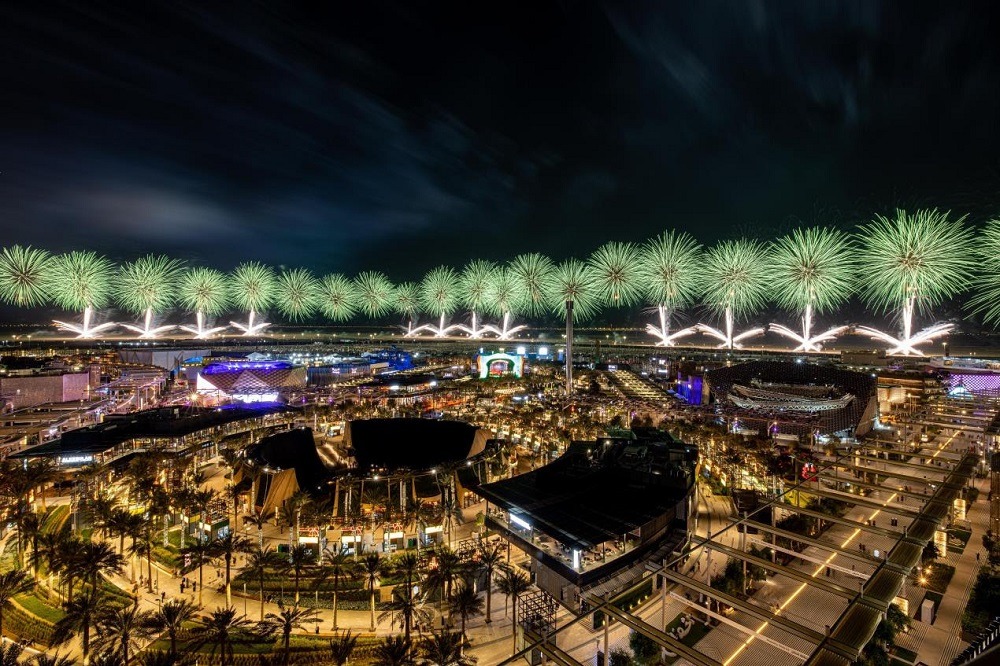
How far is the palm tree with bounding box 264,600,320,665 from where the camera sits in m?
18.0

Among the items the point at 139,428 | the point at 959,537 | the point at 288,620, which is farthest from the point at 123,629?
the point at 959,537

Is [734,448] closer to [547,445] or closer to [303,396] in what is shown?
[547,445]

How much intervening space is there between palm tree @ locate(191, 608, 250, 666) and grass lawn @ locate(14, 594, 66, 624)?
318 inches

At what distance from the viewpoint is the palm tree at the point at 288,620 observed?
18.0 metres

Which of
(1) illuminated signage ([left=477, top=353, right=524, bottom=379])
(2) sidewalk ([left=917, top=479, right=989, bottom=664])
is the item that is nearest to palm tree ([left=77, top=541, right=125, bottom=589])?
(2) sidewalk ([left=917, top=479, right=989, bottom=664])

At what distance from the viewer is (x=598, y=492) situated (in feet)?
81.4

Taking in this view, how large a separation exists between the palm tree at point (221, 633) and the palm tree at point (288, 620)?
1259 mm

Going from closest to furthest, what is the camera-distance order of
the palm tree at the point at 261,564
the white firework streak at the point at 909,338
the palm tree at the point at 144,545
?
the palm tree at the point at 261,564, the palm tree at the point at 144,545, the white firework streak at the point at 909,338

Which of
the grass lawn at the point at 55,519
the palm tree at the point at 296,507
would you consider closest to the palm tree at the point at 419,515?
the palm tree at the point at 296,507

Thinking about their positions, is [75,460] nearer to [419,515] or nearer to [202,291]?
[419,515]

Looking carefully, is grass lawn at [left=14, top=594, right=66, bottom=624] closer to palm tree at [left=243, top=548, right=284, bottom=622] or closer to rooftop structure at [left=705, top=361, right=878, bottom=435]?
palm tree at [left=243, top=548, right=284, bottom=622]

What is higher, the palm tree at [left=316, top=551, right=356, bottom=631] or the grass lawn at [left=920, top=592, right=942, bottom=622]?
the grass lawn at [left=920, top=592, right=942, bottom=622]

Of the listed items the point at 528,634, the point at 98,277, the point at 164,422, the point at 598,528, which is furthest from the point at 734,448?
the point at 98,277

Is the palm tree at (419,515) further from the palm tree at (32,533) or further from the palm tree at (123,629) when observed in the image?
the palm tree at (32,533)
